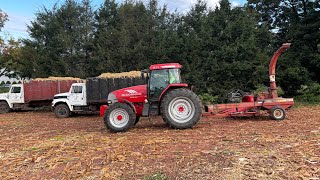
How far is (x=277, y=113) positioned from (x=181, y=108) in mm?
3956

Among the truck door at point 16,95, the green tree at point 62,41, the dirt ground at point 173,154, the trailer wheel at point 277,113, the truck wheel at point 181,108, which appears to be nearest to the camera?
the dirt ground at point 173,154

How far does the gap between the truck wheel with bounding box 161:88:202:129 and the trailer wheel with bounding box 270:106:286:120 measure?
10.7 feet

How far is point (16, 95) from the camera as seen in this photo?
1881 cm

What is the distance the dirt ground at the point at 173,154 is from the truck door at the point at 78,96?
21.1ft

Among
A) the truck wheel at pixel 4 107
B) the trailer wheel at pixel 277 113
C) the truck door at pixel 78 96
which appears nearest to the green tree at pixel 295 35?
the trailer wheel at pixel 277 113

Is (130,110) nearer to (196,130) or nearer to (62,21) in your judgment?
(196,130)

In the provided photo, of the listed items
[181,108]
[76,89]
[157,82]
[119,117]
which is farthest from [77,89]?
[181,108]

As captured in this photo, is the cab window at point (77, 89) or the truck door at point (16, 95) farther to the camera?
the truck door at point (16, 95)

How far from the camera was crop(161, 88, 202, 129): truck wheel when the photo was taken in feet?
32.7

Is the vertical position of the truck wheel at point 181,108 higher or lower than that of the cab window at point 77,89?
lower

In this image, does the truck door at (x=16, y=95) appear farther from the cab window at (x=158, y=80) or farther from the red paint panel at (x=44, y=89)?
the cab window at (x=158, y=80)

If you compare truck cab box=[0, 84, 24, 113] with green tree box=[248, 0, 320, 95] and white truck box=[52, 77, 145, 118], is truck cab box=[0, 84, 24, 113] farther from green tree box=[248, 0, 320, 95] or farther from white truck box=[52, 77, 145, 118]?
green tree box=[248, 0, 320, 95]

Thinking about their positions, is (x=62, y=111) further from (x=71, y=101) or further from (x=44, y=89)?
(x=44, y=89)

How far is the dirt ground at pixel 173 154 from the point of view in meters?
5.30
